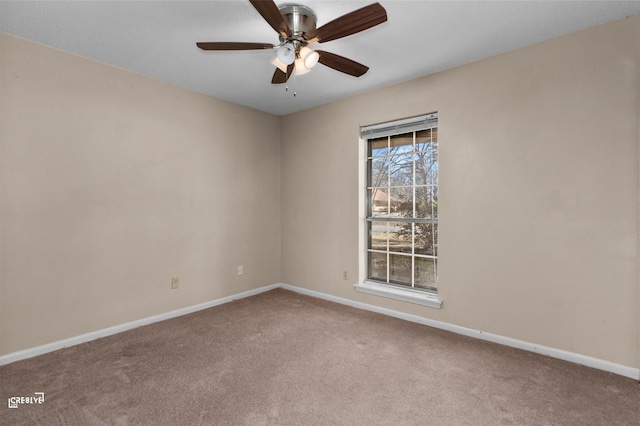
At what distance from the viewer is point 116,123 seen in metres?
2.99

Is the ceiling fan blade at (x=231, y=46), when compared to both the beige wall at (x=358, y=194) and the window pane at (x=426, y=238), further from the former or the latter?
the window pane at (x=426, y=238)

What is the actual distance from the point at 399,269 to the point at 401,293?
0.96ft

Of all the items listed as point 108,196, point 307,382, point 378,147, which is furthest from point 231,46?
point 307,382

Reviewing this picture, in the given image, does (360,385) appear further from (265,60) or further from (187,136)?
(187,136)

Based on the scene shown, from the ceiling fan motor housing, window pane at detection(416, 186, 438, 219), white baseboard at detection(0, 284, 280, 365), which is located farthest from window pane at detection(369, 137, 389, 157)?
white baseboard at detection(0, 284, 280, 365)

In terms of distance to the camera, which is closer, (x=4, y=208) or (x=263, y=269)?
(x=4, y=208)

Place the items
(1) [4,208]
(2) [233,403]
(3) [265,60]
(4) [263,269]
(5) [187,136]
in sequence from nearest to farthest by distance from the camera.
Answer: (2) [233,403] → (1) [4,208] → (3) [265,60] → (5) [187,136] → (4) [263,269]

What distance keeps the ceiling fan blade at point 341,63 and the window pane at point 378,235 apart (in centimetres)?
180

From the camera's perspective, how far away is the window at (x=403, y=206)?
3287 mm

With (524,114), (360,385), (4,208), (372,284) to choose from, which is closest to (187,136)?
(4,208)

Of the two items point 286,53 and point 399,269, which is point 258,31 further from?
point 399,269

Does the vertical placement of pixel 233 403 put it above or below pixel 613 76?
below

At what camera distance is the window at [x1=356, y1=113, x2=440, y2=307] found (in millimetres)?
3287

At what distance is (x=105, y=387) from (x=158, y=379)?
0.32m
